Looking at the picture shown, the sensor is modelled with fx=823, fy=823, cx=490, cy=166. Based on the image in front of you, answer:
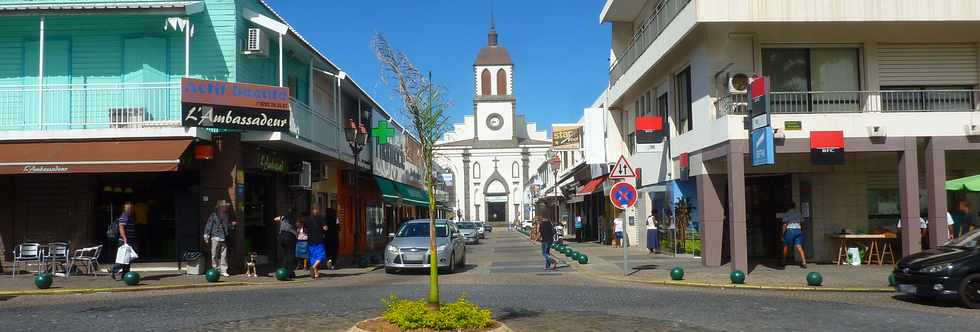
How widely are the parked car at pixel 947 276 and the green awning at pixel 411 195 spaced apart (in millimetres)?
23919

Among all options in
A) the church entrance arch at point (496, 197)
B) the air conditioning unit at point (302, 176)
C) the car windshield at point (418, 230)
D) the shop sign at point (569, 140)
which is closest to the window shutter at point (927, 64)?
the car windshield at point (418, 230)

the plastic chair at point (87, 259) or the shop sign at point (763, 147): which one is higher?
→ the shop sign at point (763, 147)

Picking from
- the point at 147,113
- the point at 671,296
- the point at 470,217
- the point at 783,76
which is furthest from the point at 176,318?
the point at 470,217

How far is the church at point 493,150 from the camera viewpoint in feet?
346

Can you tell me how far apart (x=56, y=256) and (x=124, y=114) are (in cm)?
348

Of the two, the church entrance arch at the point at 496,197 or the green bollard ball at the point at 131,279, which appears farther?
the church entrance arch at the point at 496,197

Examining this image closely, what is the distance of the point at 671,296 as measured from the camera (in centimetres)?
1412

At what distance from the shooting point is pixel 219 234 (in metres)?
17.9

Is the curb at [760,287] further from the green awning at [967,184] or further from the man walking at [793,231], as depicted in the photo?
the green awning at [967,184]

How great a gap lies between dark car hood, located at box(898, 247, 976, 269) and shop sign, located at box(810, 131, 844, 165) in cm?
471

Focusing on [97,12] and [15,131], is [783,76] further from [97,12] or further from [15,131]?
[15,131]

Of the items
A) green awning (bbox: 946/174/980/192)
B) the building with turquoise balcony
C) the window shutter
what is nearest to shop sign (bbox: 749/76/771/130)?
the window shutter

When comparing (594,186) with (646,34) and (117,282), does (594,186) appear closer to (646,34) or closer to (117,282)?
(646,34)

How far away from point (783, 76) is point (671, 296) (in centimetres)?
841
